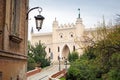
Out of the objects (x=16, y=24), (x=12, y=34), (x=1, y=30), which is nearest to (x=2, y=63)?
(x=1, y=30)

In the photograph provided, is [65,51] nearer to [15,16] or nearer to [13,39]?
[15,16]

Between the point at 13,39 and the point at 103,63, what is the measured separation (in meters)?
12.7

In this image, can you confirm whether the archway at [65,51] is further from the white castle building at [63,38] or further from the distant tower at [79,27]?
the distant tower at [79,27]

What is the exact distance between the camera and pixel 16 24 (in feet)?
34.8

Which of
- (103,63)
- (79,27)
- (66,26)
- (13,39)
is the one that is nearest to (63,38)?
(66,26)

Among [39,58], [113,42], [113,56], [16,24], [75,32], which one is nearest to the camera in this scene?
[16,24]

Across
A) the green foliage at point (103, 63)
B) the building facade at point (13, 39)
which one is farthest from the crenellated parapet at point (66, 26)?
the building facade at point (13, 39)

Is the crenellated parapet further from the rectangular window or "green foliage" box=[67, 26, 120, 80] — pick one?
the rectangular window

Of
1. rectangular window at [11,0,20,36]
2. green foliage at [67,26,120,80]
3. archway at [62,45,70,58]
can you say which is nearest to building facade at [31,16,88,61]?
archway at [62,45,70,58]

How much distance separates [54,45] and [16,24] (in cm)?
7574

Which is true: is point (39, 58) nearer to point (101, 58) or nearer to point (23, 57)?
point (101, 58)

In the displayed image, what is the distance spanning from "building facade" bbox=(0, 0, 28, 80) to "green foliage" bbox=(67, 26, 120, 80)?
7840 millimetres

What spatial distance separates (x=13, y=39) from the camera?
9844mm

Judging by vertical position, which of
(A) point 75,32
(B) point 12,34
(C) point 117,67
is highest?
(A) point 75,32
